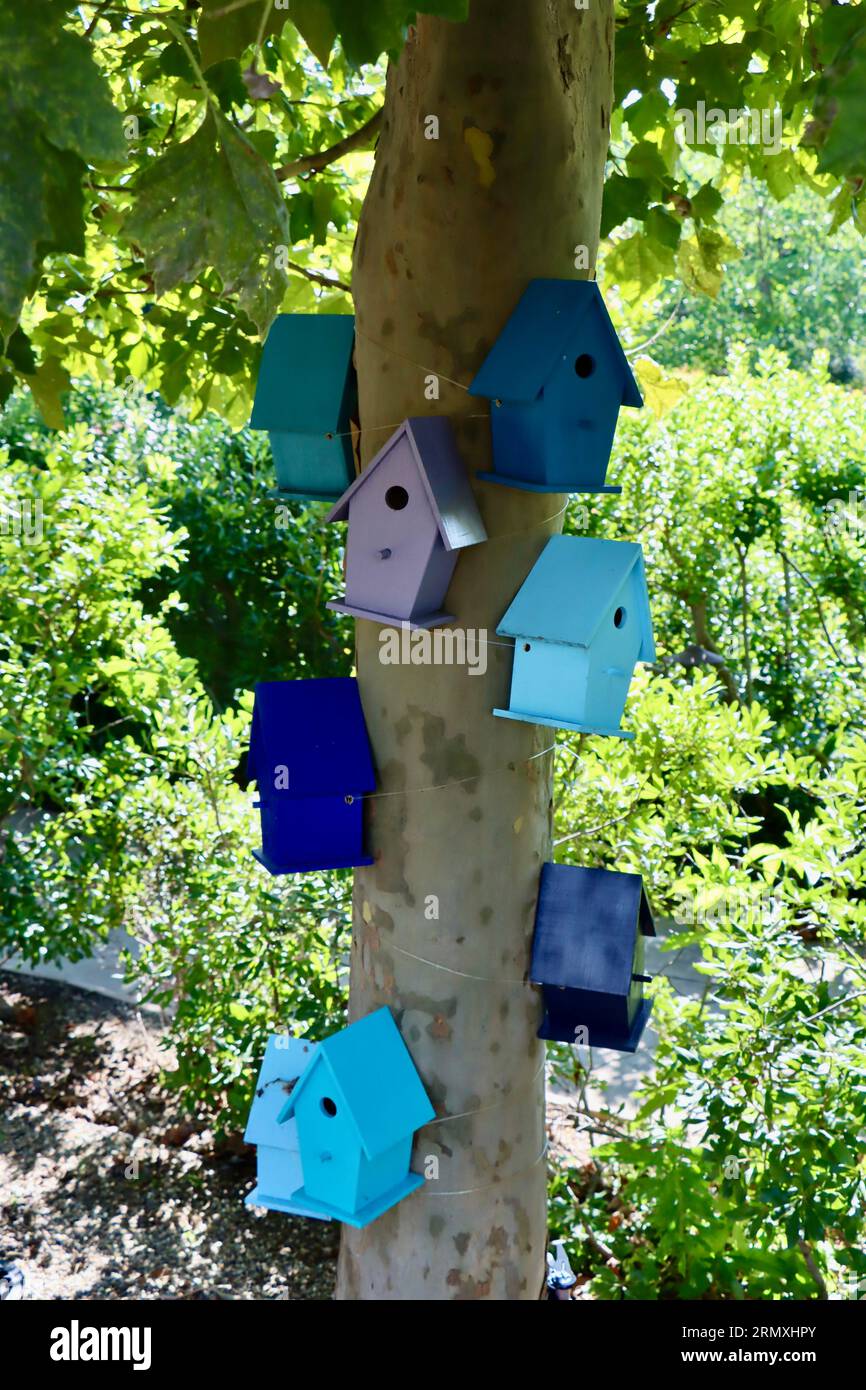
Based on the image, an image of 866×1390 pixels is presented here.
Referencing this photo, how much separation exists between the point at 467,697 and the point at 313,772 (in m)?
0.30

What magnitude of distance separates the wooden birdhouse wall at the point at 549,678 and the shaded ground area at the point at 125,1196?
2.43m

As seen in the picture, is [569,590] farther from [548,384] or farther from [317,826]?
[317,826]

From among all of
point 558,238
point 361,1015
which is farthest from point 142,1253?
point 558,238

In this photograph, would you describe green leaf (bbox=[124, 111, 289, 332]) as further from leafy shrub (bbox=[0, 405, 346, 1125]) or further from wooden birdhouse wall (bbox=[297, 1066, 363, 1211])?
leafy shrub (bbox=[0, 405, 346, 1125])

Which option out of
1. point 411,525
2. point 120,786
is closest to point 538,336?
point 411,525

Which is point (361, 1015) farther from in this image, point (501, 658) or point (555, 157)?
point (555, 157)

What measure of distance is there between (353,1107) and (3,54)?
1570mm

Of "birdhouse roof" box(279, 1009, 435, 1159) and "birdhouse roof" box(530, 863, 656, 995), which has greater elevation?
"birdhouse roof" box(530, 863, 656, 995)

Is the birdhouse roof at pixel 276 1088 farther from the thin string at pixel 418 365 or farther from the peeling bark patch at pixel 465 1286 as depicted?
the thin string at pixel 418 365

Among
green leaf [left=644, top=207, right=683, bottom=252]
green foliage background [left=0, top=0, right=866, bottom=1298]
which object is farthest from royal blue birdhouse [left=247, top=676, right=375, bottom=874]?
green leaf [left=644, top=207, right=683, bottom=252]

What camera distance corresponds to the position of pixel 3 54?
Answer: 107cm

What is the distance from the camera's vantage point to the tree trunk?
1.90m

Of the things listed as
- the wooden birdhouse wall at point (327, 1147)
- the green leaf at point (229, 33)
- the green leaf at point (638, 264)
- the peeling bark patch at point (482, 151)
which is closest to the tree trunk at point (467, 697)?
the peeling bark patch at point (482, 151)

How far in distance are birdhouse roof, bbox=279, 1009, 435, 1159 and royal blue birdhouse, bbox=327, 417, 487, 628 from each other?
2.39 feet
